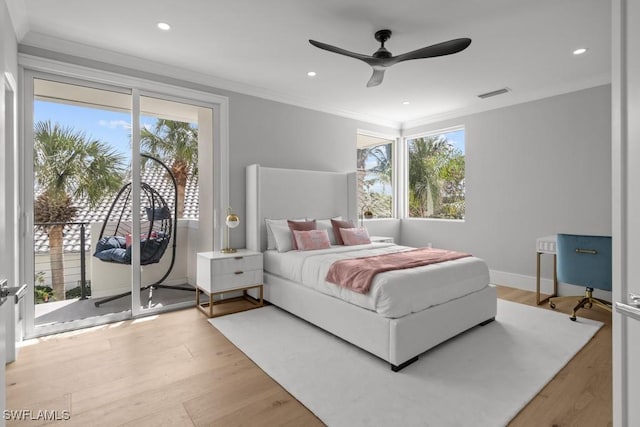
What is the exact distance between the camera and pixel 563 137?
4.25 metres

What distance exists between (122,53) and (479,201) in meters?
4.94

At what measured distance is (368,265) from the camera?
2.90m

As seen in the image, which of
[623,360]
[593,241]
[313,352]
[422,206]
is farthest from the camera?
[422,206]

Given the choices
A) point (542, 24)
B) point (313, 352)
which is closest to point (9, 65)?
point (313, 352)

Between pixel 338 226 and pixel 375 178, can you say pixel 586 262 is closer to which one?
pixel 338 226

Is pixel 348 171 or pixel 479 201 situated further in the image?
pixel 348 171

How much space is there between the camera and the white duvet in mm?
2539

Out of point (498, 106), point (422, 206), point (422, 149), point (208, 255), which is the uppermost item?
point (498, 106)

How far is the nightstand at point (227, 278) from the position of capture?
11.8ft

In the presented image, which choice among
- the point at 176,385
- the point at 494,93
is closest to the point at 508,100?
the point at 494,93

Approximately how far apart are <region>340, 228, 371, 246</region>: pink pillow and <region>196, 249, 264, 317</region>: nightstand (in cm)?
114

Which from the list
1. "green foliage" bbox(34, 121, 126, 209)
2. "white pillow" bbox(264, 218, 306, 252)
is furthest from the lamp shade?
"green foliage" bbox(34, 121, 126, 209)

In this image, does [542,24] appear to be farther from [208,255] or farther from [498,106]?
[208,255]

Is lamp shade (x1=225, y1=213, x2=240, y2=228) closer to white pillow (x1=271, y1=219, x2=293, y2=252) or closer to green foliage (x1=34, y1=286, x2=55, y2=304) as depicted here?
white pillow (x1=271, y1=219, x2=293, y2=252)
